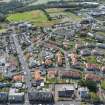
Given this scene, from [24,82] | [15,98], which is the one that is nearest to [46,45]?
[24,82]

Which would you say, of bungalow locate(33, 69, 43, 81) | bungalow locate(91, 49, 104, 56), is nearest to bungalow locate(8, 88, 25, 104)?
bungalow locate(33, 69, 43, 81)

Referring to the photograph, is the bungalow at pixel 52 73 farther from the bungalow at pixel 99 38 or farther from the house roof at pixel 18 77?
the bungalow at pixel 99 38

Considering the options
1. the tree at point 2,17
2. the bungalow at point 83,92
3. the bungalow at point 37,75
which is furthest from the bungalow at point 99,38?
the tree at point 2,17

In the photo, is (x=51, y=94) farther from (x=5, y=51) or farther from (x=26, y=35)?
(x=26, y=35)

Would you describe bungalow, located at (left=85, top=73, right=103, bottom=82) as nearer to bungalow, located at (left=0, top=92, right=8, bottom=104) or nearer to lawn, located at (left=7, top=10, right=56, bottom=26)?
bungalow, located at (left=0, top=92, right=8, bottom=104)

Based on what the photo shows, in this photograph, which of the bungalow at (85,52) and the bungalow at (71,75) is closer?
the bungalow at (71,75)

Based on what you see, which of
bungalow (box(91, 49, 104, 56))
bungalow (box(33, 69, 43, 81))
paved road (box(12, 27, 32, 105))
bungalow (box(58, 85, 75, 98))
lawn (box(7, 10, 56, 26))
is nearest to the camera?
bungalow (box(58, 85, 75, 98))

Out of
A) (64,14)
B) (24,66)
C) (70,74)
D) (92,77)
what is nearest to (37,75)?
(24,66)

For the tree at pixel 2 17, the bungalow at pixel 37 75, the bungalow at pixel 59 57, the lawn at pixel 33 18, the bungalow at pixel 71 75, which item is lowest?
the bungalow at pixel 71 75
